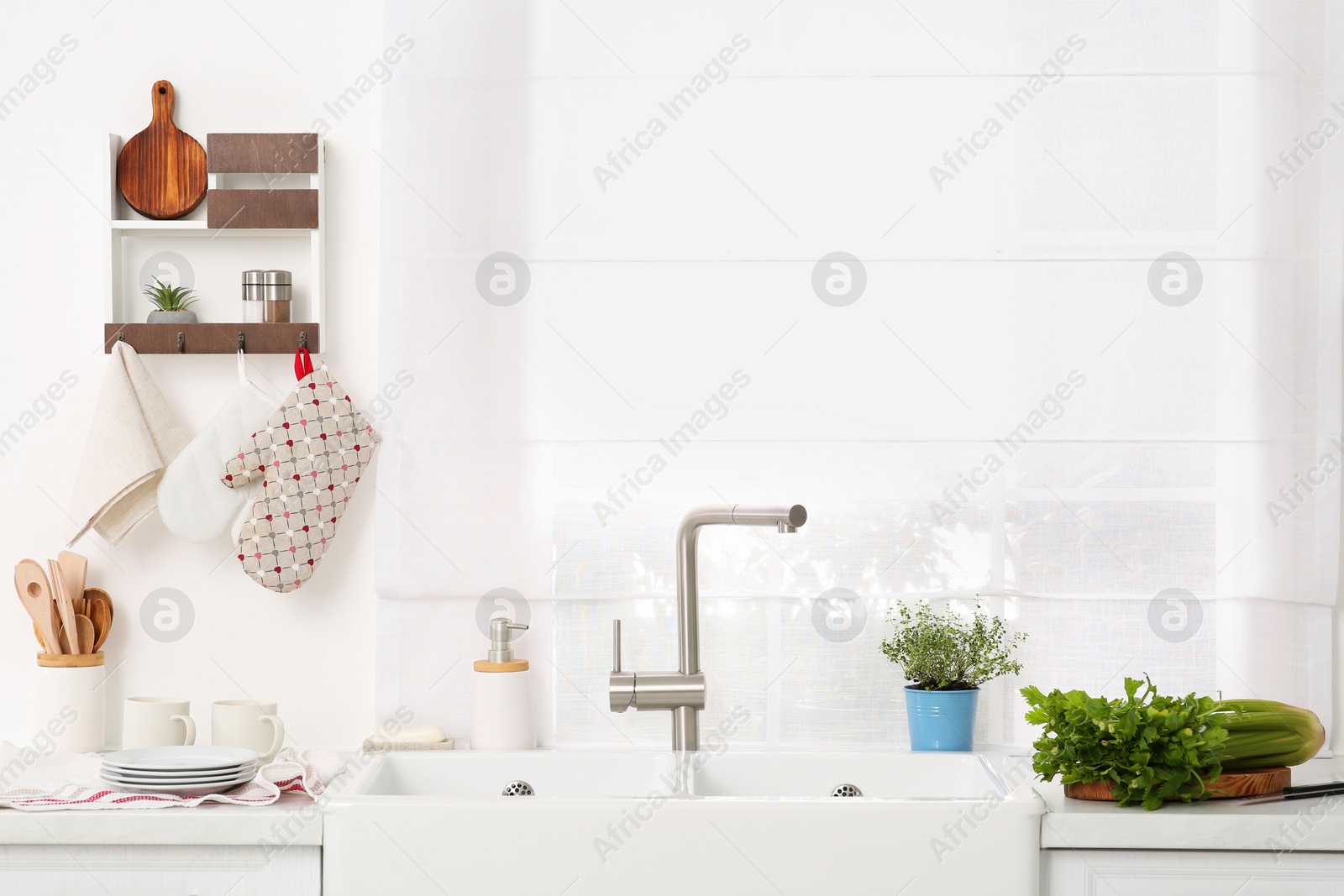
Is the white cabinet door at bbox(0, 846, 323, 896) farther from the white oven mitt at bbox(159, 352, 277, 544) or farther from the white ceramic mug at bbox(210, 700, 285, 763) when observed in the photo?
the white oven mitt at bbox(159, 352, 277, 544)

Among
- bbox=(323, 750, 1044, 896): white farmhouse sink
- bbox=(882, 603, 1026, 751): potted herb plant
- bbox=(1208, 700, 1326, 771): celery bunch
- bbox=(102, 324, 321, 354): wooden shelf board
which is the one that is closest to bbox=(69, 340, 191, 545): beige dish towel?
bbox=(102, 324, 321, 354): wooden shelf board

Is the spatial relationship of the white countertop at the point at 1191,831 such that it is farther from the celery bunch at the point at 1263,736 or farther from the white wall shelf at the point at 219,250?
the white wall shelf at the point at 219,250

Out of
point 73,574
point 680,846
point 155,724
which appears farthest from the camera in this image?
point 73,574

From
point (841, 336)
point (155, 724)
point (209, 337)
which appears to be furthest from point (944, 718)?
point (209, 337)

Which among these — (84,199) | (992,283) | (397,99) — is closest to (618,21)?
(397,99)

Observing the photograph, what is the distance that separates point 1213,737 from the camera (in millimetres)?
1276

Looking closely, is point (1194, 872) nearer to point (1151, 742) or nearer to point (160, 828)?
point (1151, 742)

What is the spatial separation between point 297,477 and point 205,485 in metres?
0.15

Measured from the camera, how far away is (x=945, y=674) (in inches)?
61.8

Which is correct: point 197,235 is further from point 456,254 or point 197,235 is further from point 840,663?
point 840,663

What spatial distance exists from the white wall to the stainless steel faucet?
0.42m

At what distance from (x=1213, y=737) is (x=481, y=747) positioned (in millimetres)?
927

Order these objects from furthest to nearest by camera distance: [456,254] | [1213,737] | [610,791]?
[456,254] → [610,791] → [1213,737]

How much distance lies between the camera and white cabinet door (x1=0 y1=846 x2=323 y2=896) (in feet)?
4.22
